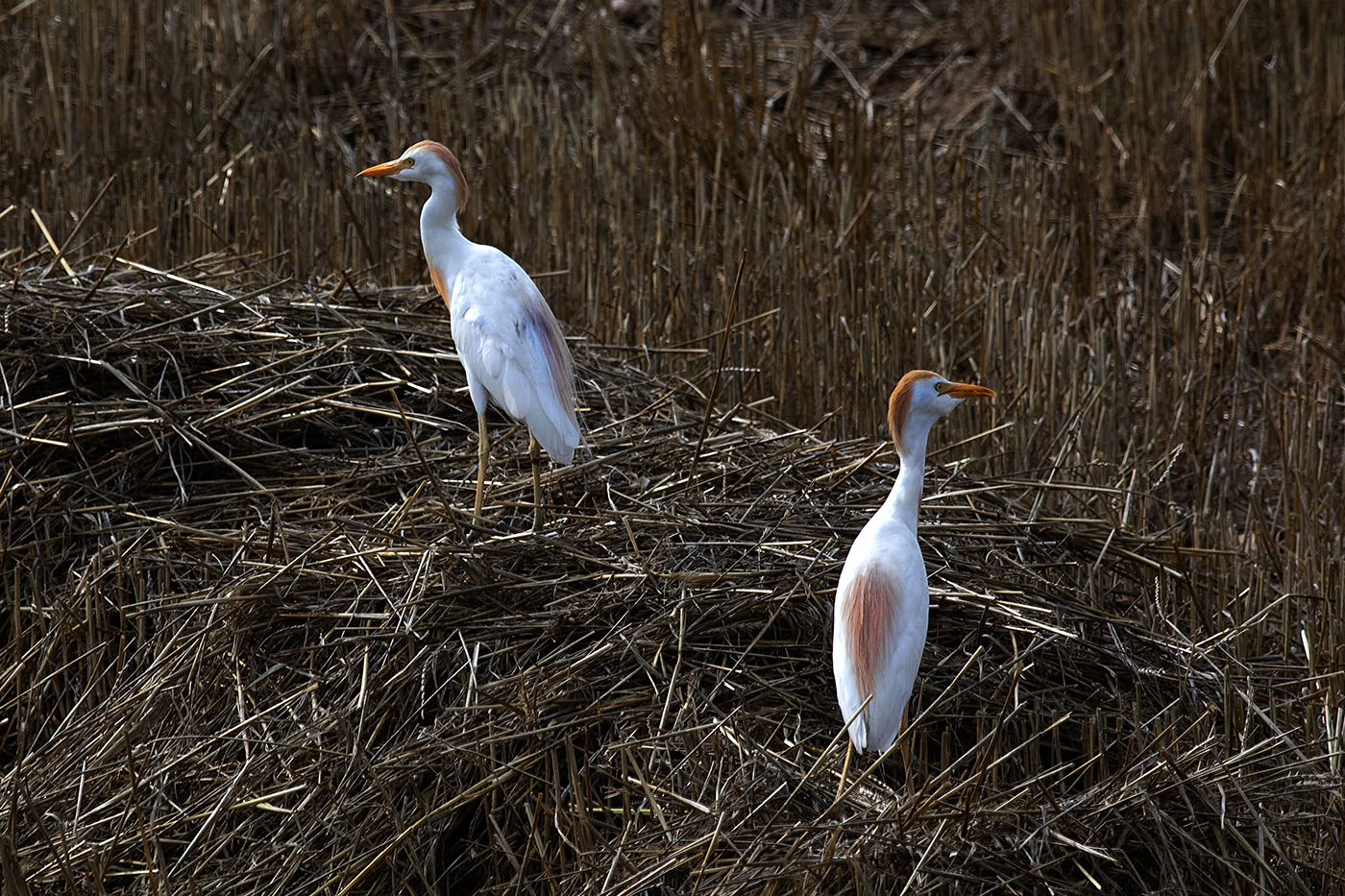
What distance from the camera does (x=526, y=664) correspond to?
294cm

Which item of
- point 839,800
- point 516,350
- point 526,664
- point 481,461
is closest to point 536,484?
point 481,461

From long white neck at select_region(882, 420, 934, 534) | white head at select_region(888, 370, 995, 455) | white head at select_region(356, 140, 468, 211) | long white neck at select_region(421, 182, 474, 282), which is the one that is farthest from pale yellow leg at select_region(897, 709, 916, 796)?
white head at select_region(356, 140, 468, 211)

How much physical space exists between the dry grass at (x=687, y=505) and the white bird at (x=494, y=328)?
0.23m

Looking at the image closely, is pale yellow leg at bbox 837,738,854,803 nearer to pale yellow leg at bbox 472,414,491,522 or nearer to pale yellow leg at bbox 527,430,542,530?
pale yellow leg at bbox 527,430,542,530

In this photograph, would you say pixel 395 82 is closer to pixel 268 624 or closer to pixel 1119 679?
pixel 268 624

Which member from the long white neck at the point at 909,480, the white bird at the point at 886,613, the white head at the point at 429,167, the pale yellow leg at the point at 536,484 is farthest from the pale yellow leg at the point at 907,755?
the white head at the point at 429,167

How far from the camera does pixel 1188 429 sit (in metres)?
4.86

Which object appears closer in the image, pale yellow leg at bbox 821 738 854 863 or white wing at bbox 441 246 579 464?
pale yellow leg at bbox 821 738 854 863

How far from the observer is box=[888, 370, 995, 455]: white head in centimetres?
284

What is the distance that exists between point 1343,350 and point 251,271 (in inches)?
152

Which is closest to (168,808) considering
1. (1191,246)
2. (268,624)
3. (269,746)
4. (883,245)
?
(269,746)

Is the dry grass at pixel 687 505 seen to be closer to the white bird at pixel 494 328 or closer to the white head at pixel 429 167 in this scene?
the white bird at pixel 494 328

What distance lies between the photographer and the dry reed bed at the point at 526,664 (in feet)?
8.44

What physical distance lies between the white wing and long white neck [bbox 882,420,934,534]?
0.81 m
